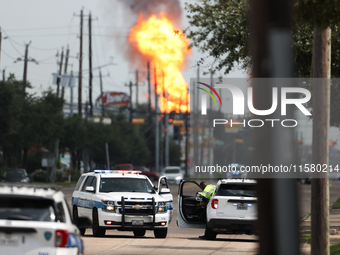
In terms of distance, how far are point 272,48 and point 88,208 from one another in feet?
43.7

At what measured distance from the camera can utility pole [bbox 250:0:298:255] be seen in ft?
15.5

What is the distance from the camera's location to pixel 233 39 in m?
18.9

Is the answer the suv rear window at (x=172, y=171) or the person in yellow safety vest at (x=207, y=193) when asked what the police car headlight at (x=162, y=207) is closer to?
the person in yellow safety vest at (x=207, y=193)

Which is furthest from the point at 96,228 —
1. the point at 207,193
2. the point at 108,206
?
the point at 207,193

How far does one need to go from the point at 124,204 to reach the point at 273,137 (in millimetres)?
12705

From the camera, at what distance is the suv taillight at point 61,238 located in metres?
7.86

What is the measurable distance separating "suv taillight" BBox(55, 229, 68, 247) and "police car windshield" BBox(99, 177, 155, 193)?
32.6 ft

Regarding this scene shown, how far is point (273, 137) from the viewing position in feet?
15.5

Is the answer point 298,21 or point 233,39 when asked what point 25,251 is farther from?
point 233,39

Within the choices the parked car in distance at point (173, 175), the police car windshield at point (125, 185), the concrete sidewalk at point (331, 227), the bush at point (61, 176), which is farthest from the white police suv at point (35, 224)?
the bush at point (61, 176)

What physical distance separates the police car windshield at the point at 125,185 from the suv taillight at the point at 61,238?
391 inches

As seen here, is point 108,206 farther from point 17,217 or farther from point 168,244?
point 17,217

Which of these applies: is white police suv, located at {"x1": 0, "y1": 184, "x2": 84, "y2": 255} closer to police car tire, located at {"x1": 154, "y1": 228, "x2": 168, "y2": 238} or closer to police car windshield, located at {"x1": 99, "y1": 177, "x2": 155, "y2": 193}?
police car tire, located at {"x1": 154, "y1": 228, "x2": 168, "y2": 238}

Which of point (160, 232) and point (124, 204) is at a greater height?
point (124, 204)
